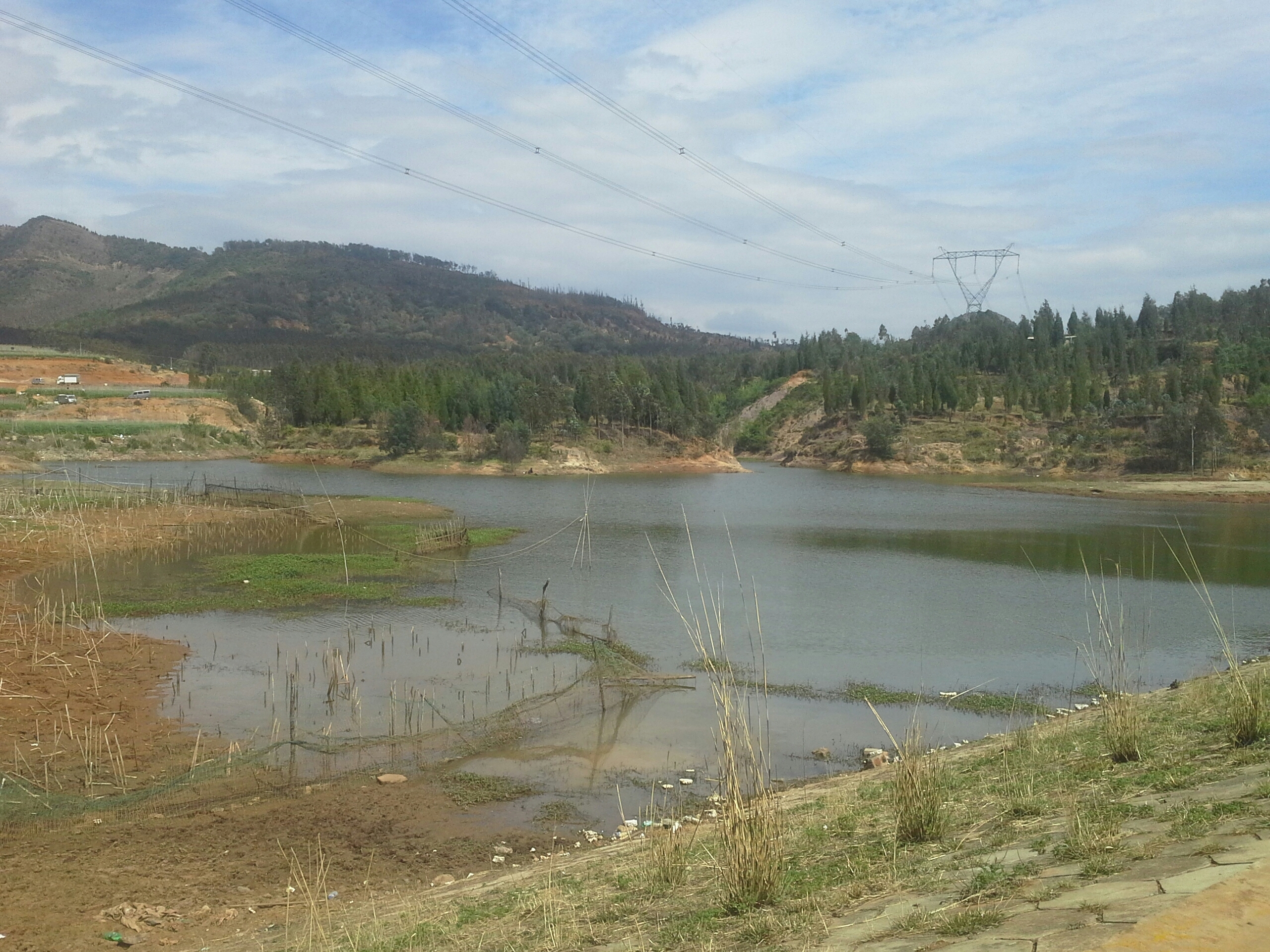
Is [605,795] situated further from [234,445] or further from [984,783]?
[234,445]

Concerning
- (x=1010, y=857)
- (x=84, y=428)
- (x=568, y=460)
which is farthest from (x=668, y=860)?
(x=84, y=428)

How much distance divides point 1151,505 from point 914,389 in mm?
47125

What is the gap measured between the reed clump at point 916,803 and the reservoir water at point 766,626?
4.29 meters

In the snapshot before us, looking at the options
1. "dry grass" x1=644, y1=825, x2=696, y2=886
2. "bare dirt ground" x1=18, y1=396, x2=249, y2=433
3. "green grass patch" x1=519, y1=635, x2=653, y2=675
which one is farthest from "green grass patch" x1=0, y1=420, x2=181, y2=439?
"dry grass" x1=644, y1=825, x2=696, y2=886

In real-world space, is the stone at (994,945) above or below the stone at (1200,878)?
below

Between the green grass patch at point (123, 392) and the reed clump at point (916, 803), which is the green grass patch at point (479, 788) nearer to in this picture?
the reed clump at point (916, 803)

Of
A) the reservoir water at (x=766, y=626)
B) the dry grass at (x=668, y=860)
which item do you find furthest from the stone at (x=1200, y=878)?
the reservoir water at (x=766, y=626)

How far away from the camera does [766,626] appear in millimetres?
23094

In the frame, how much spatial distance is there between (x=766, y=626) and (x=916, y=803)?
16.2 meters

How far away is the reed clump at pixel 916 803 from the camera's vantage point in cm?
698

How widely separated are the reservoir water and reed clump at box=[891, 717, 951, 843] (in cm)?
429

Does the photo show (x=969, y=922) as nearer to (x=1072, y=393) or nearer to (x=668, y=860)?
(x=668, y=860)

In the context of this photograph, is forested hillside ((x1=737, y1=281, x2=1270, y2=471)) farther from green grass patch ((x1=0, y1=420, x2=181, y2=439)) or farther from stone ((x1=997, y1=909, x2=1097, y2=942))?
stone ((x1=997, y1=909, x2=1097, y2=942))

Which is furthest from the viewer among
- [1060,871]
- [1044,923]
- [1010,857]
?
[1010,857]
